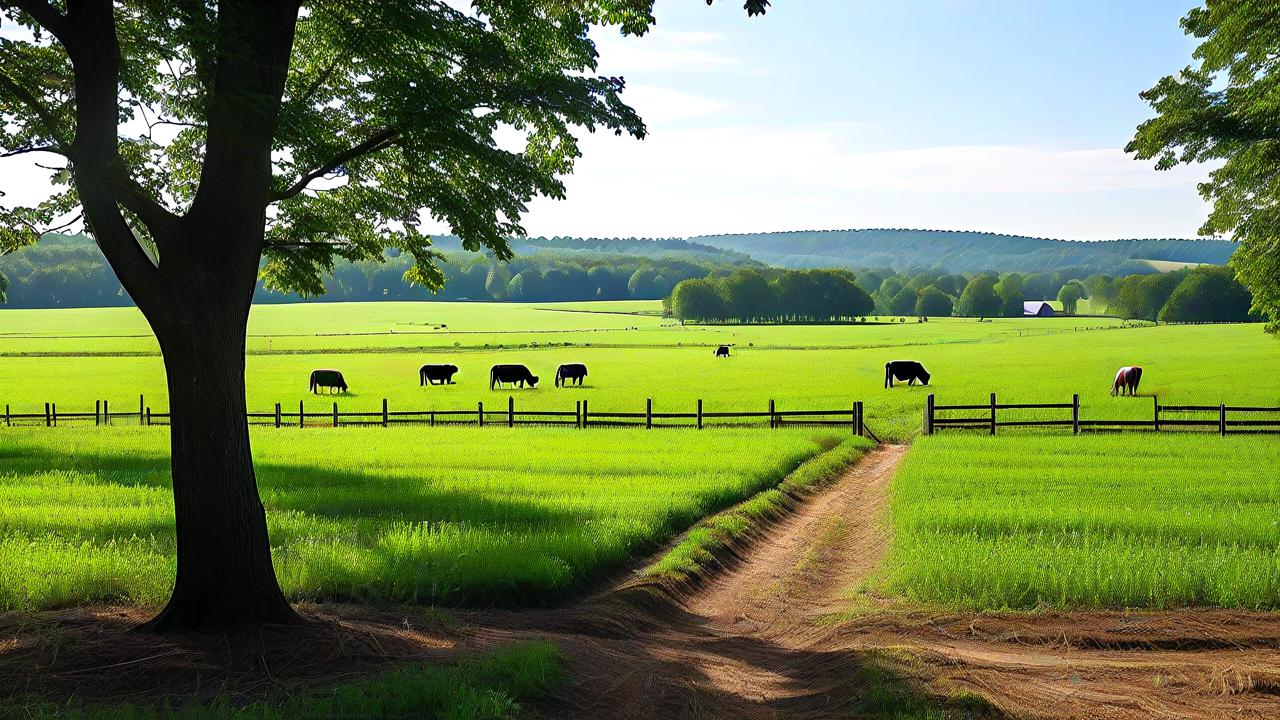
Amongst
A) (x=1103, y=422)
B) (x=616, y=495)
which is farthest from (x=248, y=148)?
(x=1103, y=422)

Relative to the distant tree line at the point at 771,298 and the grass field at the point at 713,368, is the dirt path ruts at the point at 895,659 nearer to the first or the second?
the grass field at the point at 713,368

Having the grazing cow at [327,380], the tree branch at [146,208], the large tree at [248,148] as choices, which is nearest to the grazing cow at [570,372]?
the grazing cow at [327,380]

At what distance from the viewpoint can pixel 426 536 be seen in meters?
12.8

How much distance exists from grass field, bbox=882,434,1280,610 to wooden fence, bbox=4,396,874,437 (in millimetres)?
9356

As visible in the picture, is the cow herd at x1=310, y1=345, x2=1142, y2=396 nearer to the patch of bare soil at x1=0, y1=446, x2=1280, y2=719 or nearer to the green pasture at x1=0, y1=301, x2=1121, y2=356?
the green pasture at x1=0, y1=301, x2=1121, y2=356

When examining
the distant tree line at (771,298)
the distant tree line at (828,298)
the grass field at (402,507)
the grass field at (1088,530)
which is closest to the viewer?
the grass field at (1088,530)

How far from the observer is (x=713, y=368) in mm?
58938

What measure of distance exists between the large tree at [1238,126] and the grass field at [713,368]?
24.1ft

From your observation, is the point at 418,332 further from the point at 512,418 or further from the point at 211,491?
the point at 211,491

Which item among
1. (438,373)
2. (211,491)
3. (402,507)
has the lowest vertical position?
(402,507)

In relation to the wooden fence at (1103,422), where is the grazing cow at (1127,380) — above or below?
above

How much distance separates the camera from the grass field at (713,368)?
134ft

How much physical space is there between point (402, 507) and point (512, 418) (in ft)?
54.0

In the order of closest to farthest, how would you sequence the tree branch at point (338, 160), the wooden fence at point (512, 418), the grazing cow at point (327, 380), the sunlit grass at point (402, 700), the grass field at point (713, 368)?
the sunlit grass at point (402, 700), the tree branch at point (338, 160), the wooden fence at point (512, 418), the grass field at point (713, 368), the grazing cow at point (327, 380)
